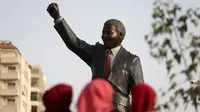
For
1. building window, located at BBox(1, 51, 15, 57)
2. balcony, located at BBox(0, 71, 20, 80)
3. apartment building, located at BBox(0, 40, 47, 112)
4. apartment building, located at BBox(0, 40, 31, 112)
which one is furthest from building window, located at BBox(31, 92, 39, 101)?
balcony, located at BBox(0, 71, 20, 80)

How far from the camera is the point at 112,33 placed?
16.7ft

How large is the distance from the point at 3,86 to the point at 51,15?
49.8 metres

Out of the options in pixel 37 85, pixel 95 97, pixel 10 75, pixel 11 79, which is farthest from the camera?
pixel 37 85

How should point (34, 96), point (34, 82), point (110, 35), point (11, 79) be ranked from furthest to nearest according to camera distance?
point (34, 82), point (34, 96), point (11, 79), point (110, 35)

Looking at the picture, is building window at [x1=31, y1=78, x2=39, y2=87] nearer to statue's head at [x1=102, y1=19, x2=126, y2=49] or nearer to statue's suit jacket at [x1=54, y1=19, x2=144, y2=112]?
statue's suit jacket at [x1=54, y1=19, x2=144, y2=112]

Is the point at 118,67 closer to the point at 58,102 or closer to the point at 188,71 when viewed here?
the point at 188,71

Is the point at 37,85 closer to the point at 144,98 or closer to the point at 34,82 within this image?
the point at 34,82

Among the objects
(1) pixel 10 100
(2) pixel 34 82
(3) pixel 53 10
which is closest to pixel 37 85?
(2) pixel 34 82

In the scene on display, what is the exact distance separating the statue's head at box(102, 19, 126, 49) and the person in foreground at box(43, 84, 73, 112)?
194 centimetres

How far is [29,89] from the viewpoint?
2459 inches

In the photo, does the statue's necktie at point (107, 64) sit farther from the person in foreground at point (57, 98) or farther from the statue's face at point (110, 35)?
the person in foreground at point (57, 98)

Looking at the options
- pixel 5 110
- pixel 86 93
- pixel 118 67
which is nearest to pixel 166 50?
pixel 118 67

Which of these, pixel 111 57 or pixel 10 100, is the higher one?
pixel 111 57

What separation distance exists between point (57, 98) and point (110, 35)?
6.60ft
